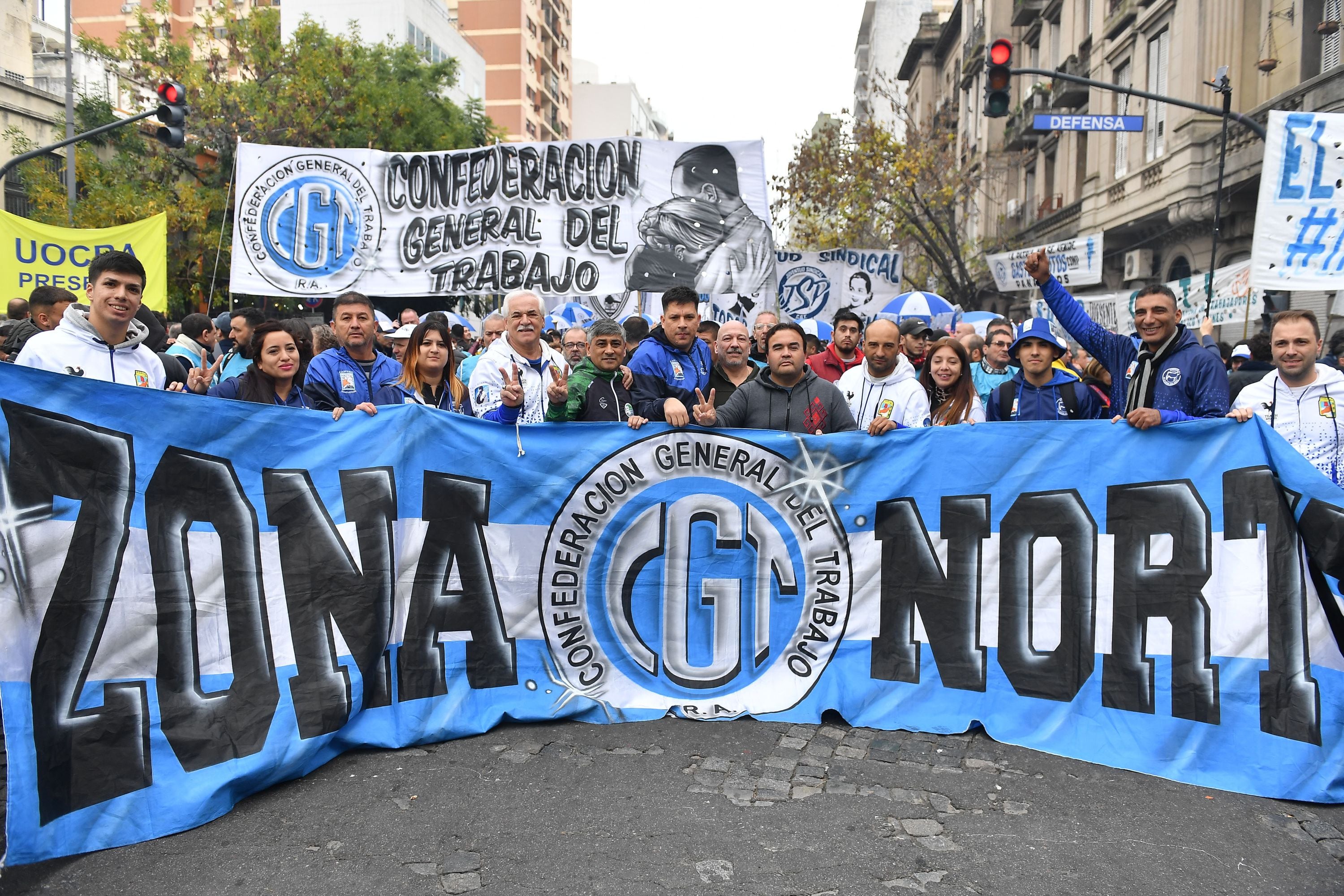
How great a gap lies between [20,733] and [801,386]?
11.4 feet

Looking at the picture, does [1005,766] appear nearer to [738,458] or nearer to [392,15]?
[738,458]

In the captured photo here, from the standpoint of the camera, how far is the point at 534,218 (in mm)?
9055

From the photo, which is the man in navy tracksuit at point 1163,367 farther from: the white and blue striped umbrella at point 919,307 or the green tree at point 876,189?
the green tree at point 876,189

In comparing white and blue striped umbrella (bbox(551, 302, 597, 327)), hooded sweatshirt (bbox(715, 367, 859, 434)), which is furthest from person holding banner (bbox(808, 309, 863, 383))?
white and blue striped umbrella (bbox(551, 302, 597, 327))

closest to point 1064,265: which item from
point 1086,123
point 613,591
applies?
point 1086,123

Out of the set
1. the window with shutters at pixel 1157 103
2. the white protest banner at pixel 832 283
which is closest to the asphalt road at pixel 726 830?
the white protest banner at pixel 832 283

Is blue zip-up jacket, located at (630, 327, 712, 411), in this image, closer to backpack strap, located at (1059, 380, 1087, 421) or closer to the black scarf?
backpack strap, located at (1059, 380, 1087, 421)

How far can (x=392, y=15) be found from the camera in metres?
47.6

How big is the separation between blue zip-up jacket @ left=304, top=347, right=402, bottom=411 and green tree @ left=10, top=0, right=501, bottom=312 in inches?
832

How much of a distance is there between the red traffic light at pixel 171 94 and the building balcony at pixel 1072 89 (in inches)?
973

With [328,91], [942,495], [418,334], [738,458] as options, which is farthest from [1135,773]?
[328,91]

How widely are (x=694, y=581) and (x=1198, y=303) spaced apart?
12.1 metres

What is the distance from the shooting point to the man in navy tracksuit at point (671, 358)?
550 centimetres

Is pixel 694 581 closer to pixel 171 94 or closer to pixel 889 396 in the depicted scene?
pixel 889 396
